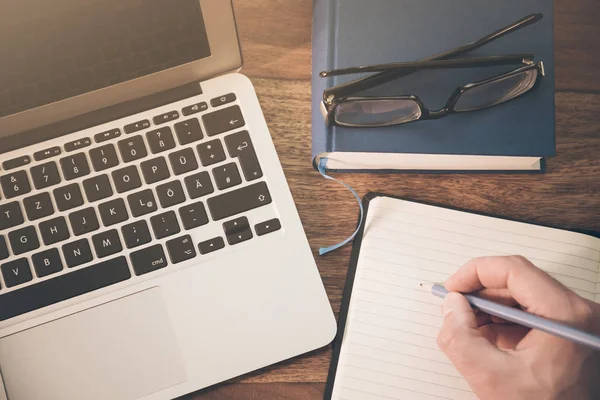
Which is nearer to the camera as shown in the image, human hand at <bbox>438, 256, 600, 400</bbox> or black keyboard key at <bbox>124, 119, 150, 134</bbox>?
human hand at <bbox>438, 256, 600, 400</bbox>

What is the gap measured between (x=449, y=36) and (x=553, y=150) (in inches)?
7.1

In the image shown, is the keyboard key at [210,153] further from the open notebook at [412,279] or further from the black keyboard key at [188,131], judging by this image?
the open notebook at [412,279]

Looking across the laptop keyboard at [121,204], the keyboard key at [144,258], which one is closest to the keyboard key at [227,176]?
the laptop keyboard at [121,204]

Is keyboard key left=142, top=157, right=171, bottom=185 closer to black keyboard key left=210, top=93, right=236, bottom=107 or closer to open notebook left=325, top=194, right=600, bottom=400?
black keyboard key left=210, top=93, right=236, bottom=107

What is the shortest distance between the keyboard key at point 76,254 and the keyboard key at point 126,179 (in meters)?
0.08

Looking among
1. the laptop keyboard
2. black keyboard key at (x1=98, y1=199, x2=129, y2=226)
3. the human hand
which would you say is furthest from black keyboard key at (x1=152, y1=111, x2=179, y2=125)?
the human hand

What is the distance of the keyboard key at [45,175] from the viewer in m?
0.63

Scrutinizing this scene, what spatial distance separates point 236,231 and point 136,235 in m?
0.11

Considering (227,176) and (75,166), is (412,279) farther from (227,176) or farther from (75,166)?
(75,166)

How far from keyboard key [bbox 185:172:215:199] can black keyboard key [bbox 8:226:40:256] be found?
182 mm

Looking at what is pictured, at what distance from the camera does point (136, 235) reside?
624mm

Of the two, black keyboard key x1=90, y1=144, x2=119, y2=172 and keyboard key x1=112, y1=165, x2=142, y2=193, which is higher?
black keyboard key x1=90, y1=144, x2=119, y2=172

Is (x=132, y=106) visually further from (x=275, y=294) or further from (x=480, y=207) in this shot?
(x=480, y=207)

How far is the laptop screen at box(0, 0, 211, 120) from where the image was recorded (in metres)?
0.58
